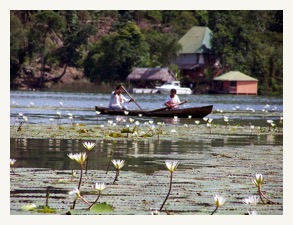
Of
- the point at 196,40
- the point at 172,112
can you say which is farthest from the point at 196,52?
the point at 172,112

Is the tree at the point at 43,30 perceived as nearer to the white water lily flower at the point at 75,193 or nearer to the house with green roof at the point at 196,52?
the house with green roof at the point at 196,52

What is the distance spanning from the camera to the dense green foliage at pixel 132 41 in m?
59.0

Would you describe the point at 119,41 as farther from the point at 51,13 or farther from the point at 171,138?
the point at 171,138

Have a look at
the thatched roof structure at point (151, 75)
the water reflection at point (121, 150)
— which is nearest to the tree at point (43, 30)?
the thatched roof structure at point (151, 75)

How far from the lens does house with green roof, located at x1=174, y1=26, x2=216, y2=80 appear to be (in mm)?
69375

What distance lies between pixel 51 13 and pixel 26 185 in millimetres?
52624

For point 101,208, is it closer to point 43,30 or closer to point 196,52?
point 43,30

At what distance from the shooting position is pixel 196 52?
70.4m

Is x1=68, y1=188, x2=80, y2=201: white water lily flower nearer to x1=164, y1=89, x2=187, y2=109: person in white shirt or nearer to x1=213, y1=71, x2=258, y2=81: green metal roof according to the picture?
x1=164, y1=89, x2=187, y2=109: person in white shirt

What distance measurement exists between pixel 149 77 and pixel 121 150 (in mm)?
52901

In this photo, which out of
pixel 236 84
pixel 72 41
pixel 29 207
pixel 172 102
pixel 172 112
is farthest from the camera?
pixel 236 84

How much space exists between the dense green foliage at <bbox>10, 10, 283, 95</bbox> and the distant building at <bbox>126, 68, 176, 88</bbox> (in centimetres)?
138

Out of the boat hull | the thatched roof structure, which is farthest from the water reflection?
the thatched roof structure
